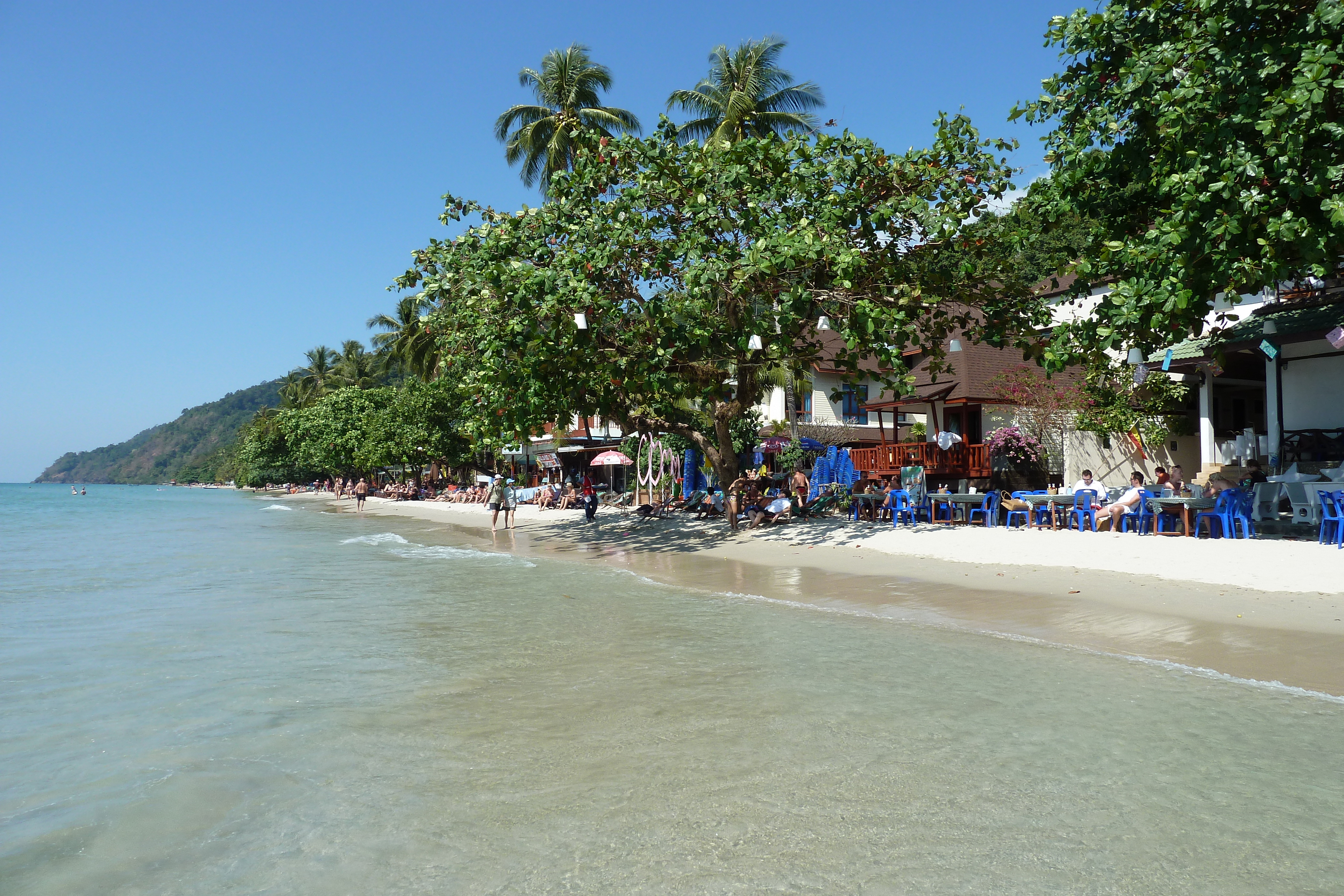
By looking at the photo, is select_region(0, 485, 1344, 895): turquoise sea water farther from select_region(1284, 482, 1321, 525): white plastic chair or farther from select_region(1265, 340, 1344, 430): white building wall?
select_region(1265, 340, 1344, 430): white building wall

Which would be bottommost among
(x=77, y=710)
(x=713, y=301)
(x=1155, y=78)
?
(x=77, y=710)

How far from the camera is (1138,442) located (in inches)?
816

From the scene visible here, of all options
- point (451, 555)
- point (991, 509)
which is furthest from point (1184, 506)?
point (451, 555)

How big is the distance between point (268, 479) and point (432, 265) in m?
101

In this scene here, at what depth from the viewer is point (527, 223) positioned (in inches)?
664

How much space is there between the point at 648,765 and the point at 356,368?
78.1 metres

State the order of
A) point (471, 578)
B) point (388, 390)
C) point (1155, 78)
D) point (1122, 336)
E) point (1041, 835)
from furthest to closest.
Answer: point (388, 390), point (471, 578), point (1122, 336), point (1155, 78), point (1041, 835)

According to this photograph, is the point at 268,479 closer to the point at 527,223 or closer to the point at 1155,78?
the point at 527,223

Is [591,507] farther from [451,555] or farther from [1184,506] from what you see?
[1184,506]

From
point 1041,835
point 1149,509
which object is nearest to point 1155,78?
point 1149,509

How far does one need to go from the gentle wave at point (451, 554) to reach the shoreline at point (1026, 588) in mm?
779

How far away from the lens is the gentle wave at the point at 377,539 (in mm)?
24016

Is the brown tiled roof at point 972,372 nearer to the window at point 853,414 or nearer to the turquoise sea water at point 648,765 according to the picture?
the window at point 853,414

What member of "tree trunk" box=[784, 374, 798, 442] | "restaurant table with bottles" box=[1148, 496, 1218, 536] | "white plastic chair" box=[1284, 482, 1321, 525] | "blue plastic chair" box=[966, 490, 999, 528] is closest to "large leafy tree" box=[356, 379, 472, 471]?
"tree trunk" box=[784, 374, 798, 442]
